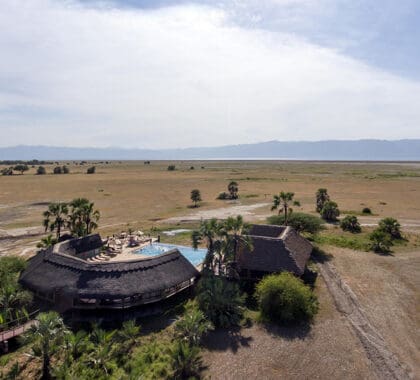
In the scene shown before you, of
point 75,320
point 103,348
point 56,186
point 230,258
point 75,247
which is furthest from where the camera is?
point 56,186

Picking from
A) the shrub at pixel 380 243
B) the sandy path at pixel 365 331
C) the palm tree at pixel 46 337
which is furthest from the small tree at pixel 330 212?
the palm tree at pixel 46 337

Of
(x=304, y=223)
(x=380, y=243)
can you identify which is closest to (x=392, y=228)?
(x=380, y=243)

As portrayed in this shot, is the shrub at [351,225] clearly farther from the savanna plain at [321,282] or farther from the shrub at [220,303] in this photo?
the shrub at [220,303]

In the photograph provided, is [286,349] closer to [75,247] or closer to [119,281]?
[119,281]

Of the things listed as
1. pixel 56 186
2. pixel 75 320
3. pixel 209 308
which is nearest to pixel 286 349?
pixel 209 308

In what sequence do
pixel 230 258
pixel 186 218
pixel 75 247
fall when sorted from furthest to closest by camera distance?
1. pixel 186 218
2. pixel 75 247
3. pixel 230 258
